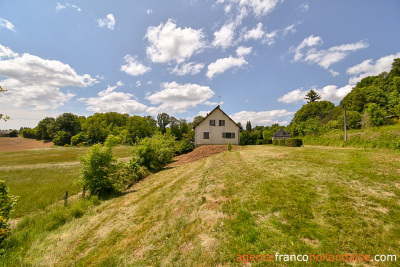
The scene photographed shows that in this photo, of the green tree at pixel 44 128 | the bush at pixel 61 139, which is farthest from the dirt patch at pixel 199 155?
the green tree at pixel 44 128

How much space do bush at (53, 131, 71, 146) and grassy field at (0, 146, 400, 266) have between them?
72.8m

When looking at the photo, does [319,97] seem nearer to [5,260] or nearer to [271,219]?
[271,219]

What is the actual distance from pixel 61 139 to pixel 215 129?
6821cm

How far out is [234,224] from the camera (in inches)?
172

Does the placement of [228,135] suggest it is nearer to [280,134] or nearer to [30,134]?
[280,134]

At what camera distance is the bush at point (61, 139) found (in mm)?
61884

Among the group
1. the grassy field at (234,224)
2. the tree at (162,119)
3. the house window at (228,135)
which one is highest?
the tree at (162,119)

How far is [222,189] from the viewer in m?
7.02

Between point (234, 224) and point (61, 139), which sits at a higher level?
point (61, 139)

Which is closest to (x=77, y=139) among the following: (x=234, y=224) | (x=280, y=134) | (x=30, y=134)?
(x=30, y=134)

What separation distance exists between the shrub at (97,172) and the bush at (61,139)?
7055 centimetres

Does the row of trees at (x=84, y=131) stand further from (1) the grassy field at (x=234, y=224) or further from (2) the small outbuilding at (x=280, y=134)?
(1) the grassy field at (x=234, y=224)

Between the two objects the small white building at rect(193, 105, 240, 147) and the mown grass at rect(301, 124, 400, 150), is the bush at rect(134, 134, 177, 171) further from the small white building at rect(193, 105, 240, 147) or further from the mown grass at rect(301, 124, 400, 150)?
the mown grass at rect(301, 124, 400, 150)

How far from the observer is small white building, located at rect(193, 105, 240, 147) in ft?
98.4
